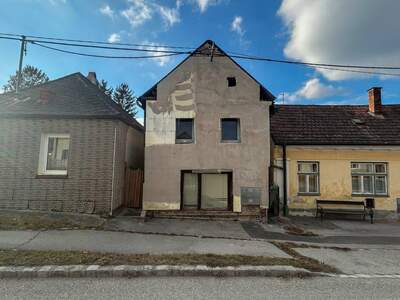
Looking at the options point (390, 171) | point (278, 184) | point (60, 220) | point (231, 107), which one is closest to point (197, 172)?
point (231, 107)

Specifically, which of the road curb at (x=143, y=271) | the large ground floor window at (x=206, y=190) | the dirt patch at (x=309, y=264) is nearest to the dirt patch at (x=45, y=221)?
the road curb at (x=143, y=271)

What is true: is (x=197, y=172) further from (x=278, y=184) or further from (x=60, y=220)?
(x=60, y=220)

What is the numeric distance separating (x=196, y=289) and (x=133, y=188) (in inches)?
338

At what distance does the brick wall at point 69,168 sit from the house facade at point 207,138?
199cm

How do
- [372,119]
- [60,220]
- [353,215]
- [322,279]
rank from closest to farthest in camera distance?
[322,279], [60,220], [353,215], [372,119]

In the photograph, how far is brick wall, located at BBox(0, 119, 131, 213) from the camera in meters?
10.6

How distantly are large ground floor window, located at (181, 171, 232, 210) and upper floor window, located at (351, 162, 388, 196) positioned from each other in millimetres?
6803

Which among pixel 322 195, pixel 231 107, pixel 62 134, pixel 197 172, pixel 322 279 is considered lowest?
pixel 322 279

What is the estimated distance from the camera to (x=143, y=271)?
204 inches

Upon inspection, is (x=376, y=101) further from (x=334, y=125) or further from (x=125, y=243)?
(x=125, y=243)

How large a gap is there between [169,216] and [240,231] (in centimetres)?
345

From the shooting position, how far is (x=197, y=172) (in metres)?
12.4

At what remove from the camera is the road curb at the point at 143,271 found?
16.4 feet

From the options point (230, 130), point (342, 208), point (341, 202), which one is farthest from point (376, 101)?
point (230, 130)
